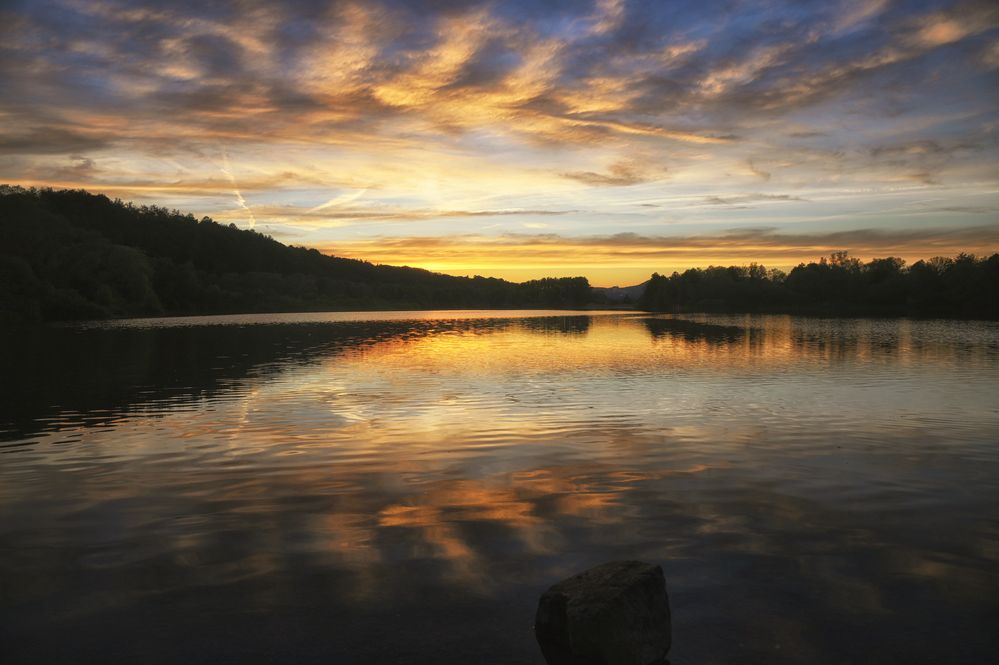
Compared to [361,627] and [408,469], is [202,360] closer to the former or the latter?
[408,469]

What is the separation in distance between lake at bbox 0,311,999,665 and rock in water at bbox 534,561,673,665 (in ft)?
1.21

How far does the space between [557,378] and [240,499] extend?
69.2 feet

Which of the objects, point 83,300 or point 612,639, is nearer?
point 612,639

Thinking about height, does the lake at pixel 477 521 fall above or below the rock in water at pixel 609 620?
below

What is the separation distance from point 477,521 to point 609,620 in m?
4.79

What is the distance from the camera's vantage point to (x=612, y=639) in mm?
6789

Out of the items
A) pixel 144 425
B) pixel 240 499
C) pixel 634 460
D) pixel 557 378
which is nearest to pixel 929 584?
pixel 634 460

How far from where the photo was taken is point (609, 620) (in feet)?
22.4

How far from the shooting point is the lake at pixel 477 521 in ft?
25.1

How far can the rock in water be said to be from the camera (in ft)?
22.3

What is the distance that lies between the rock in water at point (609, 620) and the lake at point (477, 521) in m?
0.37

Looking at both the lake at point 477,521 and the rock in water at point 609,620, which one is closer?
the rock in water at point 609,620

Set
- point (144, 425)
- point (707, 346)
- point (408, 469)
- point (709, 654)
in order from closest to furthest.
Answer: point (709, 654) < point (408, 469) < point (144, 425) < point (707, 346)

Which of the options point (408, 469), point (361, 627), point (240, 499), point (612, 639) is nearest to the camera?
point (612, 639)
